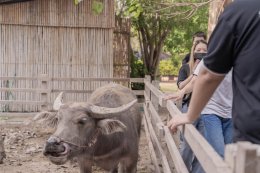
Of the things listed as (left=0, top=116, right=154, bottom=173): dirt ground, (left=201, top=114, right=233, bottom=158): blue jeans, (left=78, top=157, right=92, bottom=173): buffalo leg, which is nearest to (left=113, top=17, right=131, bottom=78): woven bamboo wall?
(left=0, top=116, right=154, bottom=173): dirt ground

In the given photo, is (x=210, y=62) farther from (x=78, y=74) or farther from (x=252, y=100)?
(x=78, y=74)

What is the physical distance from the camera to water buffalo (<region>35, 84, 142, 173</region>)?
374 centimetres

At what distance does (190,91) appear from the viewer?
3557 millimetres

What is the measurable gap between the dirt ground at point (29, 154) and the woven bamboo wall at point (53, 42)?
191cm

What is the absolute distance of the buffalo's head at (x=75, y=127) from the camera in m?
3.67

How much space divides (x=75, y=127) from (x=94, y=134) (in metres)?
0.38

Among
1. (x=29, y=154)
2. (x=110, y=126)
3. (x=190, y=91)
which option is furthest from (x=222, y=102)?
(x=29, y=154)

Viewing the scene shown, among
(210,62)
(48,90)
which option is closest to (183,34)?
(48,90)

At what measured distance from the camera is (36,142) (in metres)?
8.12

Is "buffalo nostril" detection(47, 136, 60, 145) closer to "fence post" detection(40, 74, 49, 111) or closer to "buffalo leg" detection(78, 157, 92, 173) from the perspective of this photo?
"buffalo leg" detection(78, 157, 92, 173)

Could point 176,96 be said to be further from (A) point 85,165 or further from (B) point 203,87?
(A) point 85,165

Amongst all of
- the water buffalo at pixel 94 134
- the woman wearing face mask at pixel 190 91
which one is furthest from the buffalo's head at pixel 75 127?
the woman wearing face mask at pixel 190 91

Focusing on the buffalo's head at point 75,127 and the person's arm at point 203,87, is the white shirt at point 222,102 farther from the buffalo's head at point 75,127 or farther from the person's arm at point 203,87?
the person's arm at point 203,87

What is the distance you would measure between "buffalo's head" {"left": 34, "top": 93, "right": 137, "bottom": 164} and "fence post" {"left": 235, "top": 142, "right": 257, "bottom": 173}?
98.3 inches
